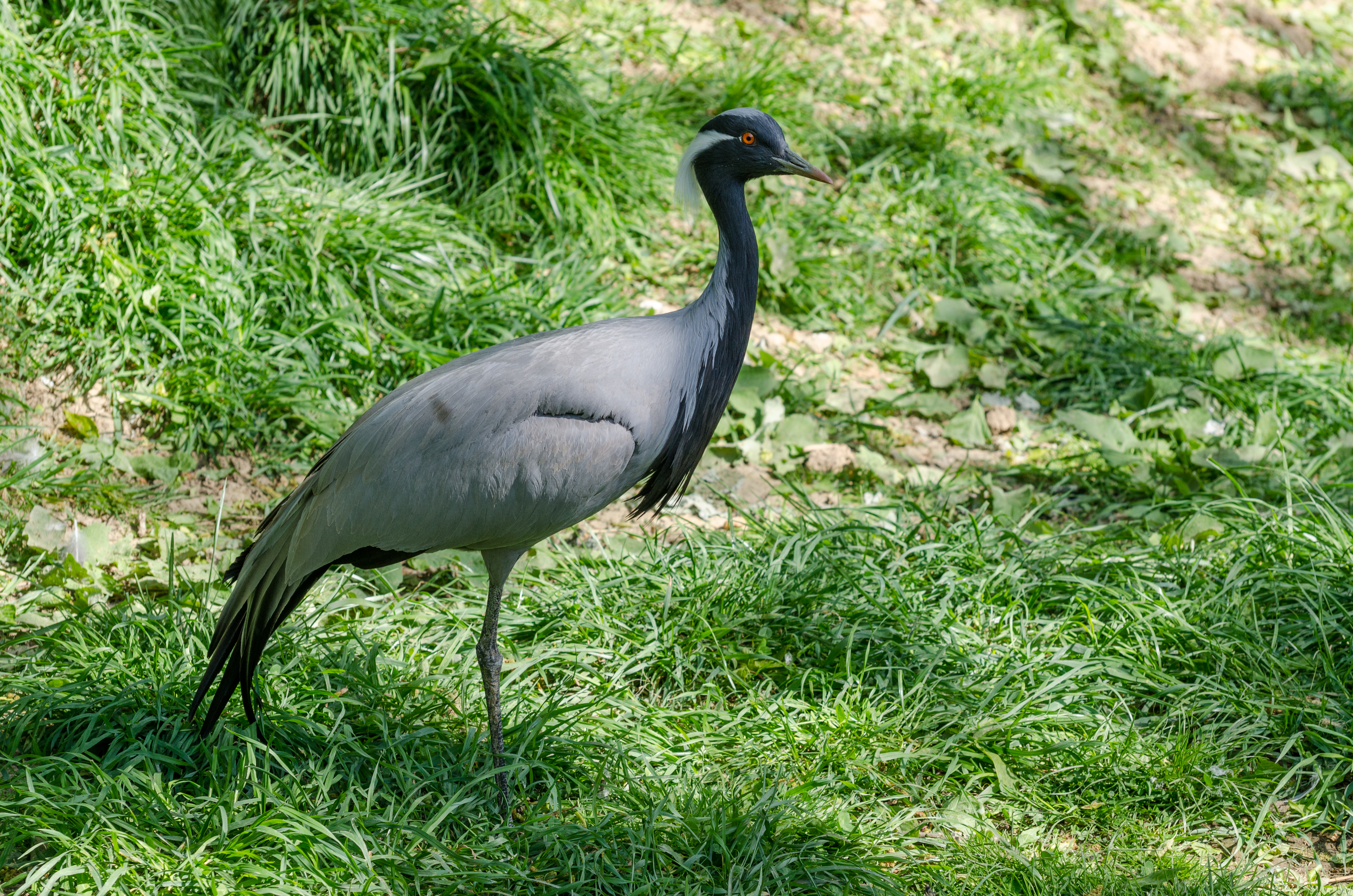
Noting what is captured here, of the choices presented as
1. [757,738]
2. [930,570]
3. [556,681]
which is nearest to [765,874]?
[757,738]

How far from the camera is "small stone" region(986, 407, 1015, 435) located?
4.76 m

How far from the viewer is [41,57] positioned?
420 centimetres

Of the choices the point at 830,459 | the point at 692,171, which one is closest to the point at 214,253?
the point at 692,171

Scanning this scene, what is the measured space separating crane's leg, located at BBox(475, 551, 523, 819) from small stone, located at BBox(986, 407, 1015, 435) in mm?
2503

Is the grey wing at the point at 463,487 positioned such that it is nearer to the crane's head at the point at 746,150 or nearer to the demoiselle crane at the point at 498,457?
the demoiselle crane at the point at 498,457

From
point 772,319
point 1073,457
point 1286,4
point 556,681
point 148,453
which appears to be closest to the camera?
point 556,681

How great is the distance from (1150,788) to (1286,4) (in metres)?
7.10

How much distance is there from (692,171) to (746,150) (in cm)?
21

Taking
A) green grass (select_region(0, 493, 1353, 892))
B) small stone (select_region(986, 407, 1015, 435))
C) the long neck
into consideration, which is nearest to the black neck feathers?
the long neck

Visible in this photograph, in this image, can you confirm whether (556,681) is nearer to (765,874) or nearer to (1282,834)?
(765,874)

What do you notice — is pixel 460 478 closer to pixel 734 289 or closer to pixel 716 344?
pixel 716 344

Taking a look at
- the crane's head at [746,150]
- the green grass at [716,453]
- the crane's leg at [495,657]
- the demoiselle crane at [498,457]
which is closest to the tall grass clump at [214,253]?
the green grass at [716,453]

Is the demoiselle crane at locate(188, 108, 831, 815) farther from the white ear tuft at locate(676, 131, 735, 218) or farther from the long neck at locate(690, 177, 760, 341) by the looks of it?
the white ear tuft at locate(676, 131, 735, 218)

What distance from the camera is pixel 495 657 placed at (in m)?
2.94
